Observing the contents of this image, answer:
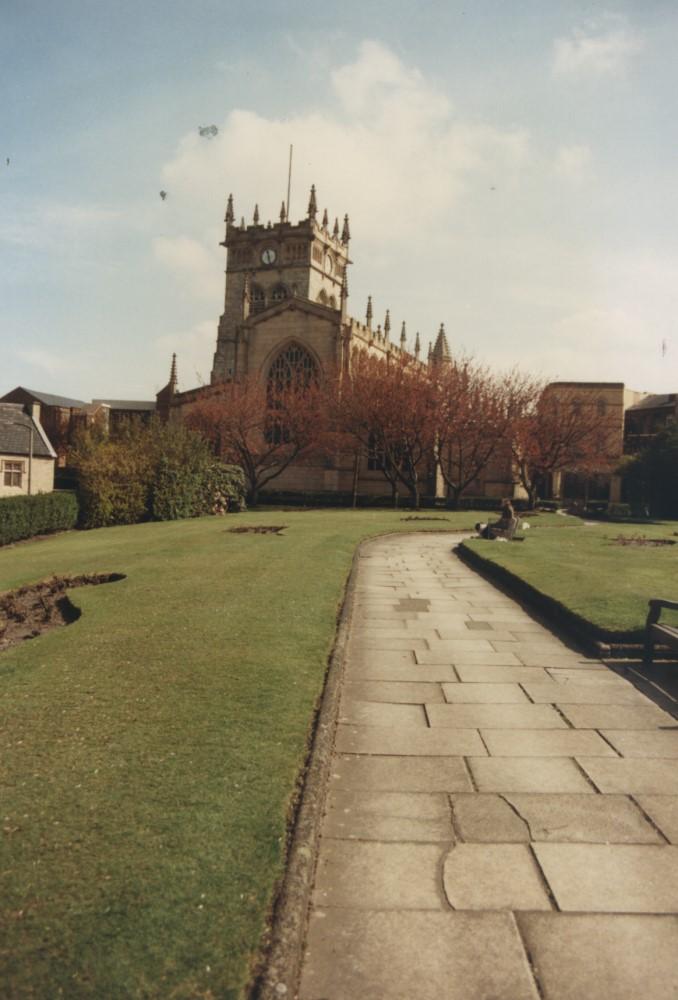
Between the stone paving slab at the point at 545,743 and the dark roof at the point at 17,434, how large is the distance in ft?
105

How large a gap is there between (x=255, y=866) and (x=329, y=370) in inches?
1777

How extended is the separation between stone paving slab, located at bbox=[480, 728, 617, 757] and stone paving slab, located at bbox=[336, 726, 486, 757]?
142 millimetres

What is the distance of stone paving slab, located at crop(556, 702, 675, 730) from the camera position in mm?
6289

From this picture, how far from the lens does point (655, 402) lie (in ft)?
183

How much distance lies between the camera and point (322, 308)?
48500 mm

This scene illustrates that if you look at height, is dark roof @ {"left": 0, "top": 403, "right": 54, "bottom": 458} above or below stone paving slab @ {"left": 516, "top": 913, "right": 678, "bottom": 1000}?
above

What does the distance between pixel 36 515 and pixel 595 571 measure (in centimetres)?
2027

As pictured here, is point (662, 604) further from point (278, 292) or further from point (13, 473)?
point (278, 292)

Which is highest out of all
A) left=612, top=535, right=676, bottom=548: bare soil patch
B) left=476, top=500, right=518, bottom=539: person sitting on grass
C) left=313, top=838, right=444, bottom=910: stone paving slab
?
left=476, top=500, right=518, bottom=539: person sitting on grass

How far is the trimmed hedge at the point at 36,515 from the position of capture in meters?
24.2

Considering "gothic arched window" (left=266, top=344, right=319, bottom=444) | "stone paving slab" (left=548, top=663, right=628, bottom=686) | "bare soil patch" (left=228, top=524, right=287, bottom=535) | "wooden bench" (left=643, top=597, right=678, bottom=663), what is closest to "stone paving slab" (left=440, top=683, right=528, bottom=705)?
"stone paving slab" (left=548, top=663, right=628, bottom=686)

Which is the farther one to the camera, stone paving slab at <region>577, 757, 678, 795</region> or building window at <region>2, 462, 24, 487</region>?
building window at <region>2, 462, 24, 487</region>

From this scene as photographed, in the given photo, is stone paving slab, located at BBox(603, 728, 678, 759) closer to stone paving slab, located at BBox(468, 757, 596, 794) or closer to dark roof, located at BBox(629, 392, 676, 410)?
stone paving slab, located at BBox(468, 757, 596, 794)

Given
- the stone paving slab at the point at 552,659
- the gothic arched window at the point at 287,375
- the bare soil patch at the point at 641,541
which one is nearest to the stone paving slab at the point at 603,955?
the stone paving slab at the point at 552,659
